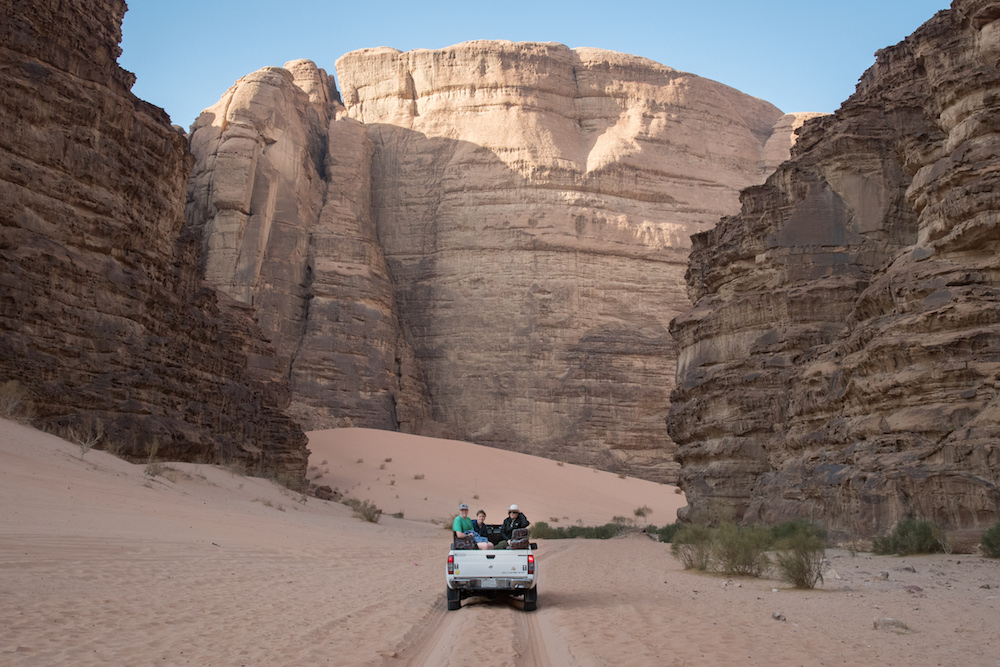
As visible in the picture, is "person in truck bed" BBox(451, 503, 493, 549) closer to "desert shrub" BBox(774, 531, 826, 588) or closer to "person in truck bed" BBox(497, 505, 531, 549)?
"person in truck bed" BBox(497, 505, 531, 549)

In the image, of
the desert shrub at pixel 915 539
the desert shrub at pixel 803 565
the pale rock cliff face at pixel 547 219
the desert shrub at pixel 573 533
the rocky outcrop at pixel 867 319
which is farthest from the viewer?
the pale rock cliff face at pixel 547 219

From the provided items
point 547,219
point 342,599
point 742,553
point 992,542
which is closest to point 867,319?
point 992,542

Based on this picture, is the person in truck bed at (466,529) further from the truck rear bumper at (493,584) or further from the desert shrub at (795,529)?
the desert shrub at (795,529)

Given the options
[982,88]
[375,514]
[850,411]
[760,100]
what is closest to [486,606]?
[850,411]

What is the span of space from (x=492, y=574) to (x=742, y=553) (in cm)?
527

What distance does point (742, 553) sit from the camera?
12992 mm

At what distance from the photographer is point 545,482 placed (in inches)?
1672

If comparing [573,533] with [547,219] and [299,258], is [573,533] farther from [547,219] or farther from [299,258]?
[547,219]

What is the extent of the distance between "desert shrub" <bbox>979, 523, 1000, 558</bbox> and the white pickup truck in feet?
21.1

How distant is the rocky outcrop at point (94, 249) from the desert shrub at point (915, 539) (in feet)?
50.6

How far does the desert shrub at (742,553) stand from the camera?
1297 cm

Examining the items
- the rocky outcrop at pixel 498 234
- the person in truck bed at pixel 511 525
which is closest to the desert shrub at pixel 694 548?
the person in truck bed at pixel 511 525

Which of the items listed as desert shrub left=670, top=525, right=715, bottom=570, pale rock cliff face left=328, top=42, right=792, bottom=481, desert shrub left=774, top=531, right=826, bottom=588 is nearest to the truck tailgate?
desert shrub left=774, top=531, right=826, bottom=588

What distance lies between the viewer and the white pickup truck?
30.3 ft
